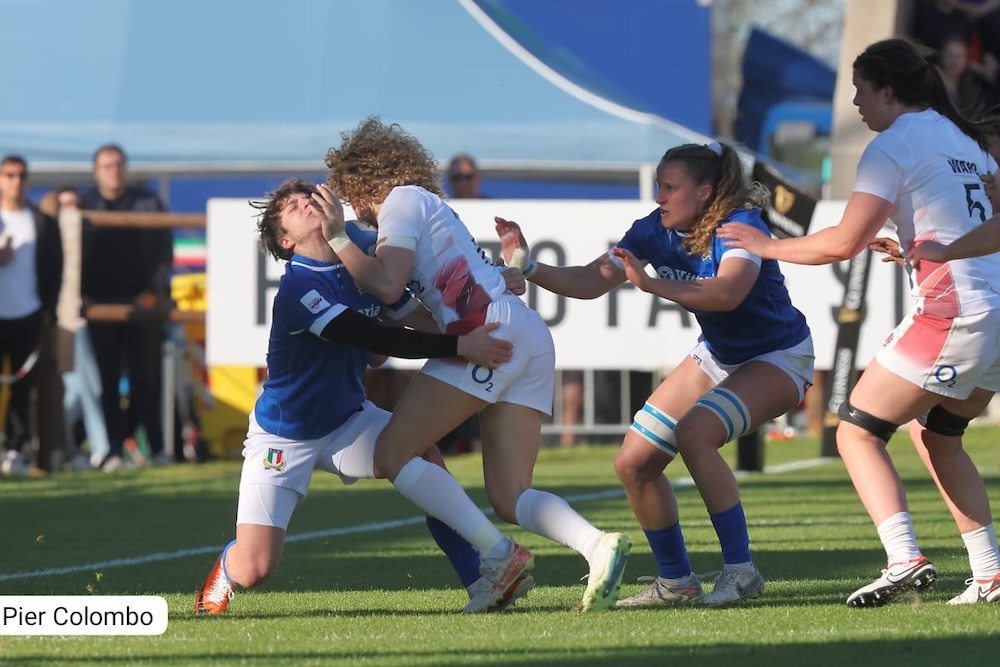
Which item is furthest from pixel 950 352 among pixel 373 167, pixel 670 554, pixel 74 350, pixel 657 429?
pixel 74 350

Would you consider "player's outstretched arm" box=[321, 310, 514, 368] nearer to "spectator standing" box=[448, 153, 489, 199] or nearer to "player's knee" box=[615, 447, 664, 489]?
"player's knee" box=[615, 447, 664, 489]

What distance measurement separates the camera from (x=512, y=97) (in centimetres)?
1759

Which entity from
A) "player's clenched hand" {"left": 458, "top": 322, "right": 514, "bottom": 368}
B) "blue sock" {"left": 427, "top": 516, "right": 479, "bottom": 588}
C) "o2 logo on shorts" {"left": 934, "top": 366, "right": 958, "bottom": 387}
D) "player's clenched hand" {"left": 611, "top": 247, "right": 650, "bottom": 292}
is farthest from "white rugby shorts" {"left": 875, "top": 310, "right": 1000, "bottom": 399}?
"blue sock" {"left": 427, "top": 516, "right": 479, "bottom": 588}

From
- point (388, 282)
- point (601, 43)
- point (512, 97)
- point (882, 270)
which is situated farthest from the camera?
point (601, 43)

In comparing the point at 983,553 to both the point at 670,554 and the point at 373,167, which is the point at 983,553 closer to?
the point at 670,554

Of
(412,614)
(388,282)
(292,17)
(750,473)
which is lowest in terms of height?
(750,473)

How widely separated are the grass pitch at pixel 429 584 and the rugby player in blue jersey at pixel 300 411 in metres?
0.20

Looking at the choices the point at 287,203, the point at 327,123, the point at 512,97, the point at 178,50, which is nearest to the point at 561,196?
the point at 512,97

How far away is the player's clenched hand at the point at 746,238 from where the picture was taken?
5711mm

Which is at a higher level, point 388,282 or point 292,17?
point 292,17

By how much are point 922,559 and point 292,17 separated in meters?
13.5

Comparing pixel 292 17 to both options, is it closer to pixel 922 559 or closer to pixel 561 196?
pixel 561 196

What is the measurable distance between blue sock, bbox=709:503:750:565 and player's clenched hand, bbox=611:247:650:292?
0.85 m

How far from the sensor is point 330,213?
5652 millimetres
